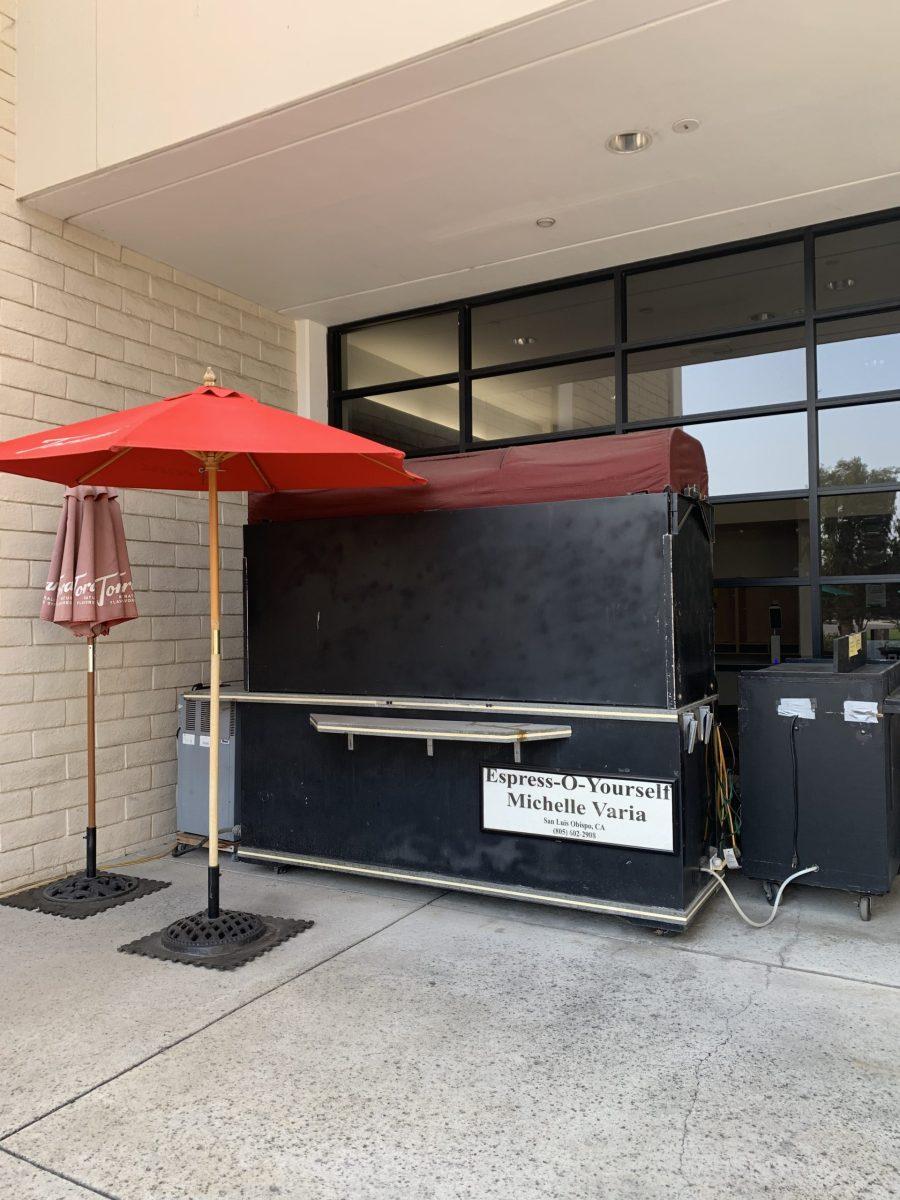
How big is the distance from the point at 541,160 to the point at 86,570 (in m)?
3.29

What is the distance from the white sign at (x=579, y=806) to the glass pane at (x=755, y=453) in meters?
2.51

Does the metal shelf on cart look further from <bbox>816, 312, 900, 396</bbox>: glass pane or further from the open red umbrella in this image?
<bbox>816, 312, 900, 396</bbox>: glass pane

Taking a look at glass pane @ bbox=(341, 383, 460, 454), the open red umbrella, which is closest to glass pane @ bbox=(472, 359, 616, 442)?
glass pane @ bbox=(341, 383, 460, 454)

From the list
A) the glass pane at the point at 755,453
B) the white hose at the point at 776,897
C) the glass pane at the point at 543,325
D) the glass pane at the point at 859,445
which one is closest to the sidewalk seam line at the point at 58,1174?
the white hose at the point at 776,897

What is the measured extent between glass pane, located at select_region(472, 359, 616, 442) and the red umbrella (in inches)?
116

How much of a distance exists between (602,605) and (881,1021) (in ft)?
6.50

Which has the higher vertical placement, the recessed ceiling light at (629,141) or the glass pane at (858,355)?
the recessed ceiling light at (629,141)

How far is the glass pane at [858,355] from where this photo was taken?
530cm

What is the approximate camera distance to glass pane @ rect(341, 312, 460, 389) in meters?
6.81

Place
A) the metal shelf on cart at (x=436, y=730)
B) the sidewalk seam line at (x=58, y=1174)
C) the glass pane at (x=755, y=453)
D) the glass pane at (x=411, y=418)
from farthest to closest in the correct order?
1. the glass pane at (x=411, y=418)
2. the glass pane at (x=755, y=453)
3. the metal shelf on cart at (x=436, y=730)
4. the sidewalk seam line at (x=58, y=1174)

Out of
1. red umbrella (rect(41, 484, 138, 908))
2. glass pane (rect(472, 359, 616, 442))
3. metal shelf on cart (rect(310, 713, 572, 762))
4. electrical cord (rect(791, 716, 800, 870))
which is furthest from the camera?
glass pane (rect(472, 359, 616, 442))

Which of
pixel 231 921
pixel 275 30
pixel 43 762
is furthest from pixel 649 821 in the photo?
pixel 275 30

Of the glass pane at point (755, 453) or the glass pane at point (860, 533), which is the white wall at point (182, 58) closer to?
the glass pane at point (755, 453)

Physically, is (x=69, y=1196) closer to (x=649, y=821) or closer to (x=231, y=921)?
(x=231, y=921)
